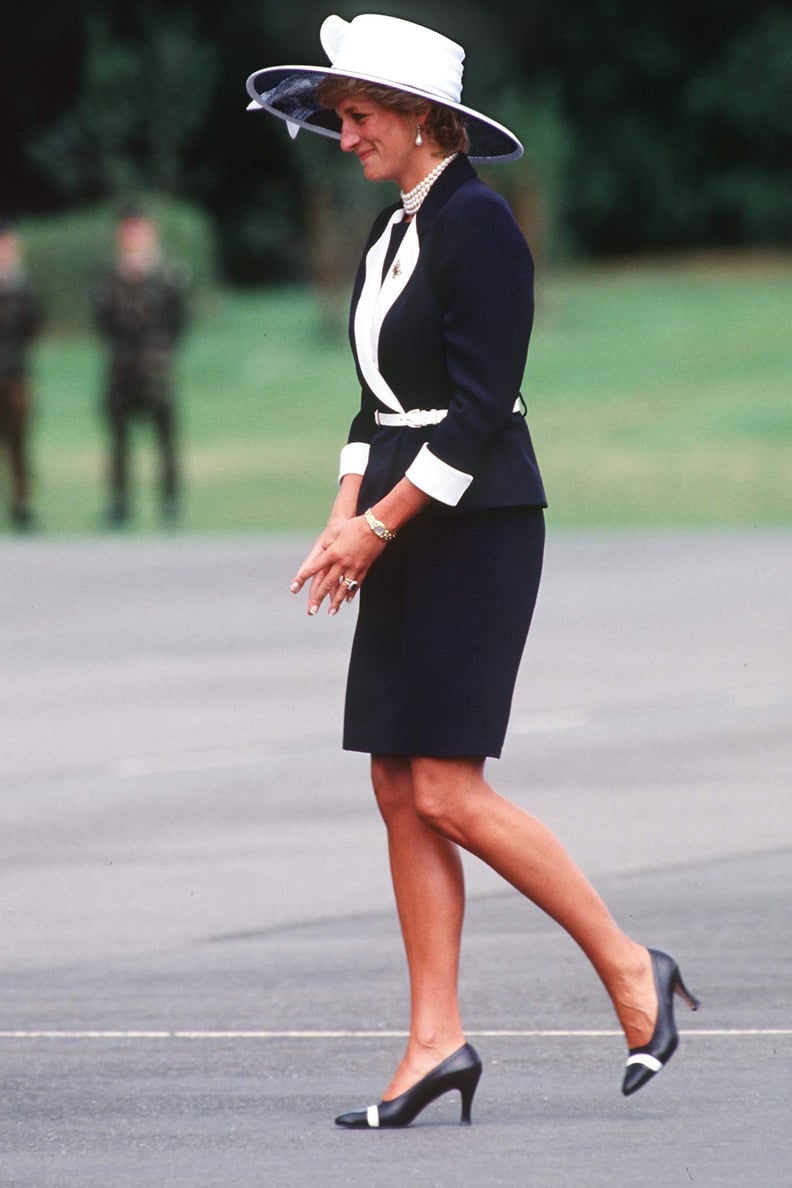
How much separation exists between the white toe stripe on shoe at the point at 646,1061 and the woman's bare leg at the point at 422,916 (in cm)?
30

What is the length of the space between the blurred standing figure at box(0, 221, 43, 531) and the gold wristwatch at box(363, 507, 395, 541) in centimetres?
1363

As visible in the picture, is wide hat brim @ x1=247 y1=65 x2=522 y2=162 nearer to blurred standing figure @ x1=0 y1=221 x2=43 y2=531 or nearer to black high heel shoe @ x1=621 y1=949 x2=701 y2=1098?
black high heel shoe @ x1=621 y1=949 x2=701 y2=1098

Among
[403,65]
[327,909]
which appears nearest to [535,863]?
[403,65]

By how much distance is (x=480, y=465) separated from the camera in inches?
176

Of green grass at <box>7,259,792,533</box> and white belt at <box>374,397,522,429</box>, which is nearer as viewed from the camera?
white belt at <box>374,397,522,429</box>

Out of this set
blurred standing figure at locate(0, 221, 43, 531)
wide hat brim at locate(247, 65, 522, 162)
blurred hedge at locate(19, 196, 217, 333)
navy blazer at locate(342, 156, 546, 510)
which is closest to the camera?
navy blazer at locate(342, 156, 546, 510)

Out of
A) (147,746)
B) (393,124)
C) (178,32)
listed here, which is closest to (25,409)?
(147,746)

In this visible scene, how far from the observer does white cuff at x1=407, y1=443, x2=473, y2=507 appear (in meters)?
4.42

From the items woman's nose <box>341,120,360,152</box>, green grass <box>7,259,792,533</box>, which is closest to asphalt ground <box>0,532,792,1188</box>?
woman's nose <box>341,120,360,152</box>

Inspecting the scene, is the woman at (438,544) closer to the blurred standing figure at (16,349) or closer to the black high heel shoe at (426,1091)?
the black high heel shoe at (426,1091)

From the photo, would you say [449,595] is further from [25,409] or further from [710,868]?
[25,409]

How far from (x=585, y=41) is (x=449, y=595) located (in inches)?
1934

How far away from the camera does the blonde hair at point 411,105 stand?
4.53 m

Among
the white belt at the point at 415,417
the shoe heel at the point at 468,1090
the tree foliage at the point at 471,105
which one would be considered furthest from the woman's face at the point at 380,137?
the tree foliage at the point at 471,105
